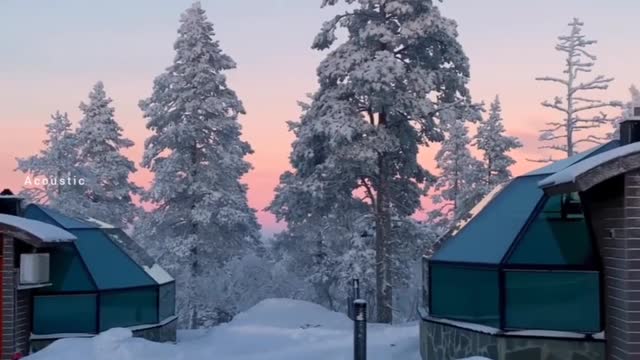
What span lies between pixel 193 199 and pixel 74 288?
1389 centimetres

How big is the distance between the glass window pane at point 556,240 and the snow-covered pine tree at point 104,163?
82.0 ft

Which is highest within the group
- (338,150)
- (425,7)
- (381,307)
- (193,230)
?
(425,7)

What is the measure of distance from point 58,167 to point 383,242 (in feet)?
56.1

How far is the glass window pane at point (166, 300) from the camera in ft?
62.3

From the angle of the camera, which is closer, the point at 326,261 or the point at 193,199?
Answer: the point at 193,199

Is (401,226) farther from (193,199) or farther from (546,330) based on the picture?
(546,330)

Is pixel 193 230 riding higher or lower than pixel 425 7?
lower

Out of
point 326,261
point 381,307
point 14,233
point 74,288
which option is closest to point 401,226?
point 381,307

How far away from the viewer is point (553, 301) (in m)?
12.8

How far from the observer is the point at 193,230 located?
99.9ft

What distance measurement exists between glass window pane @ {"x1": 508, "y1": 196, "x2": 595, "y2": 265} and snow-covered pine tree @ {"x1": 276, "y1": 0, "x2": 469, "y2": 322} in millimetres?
10981

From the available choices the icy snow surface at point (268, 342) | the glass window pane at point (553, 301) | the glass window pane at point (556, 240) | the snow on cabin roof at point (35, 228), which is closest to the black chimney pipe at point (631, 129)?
the glass window pane at point (556, 240)

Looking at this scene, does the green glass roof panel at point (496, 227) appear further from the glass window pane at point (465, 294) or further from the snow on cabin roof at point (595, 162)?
the snow on cabin roof at point (595, 162)

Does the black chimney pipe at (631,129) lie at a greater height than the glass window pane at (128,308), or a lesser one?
greater
